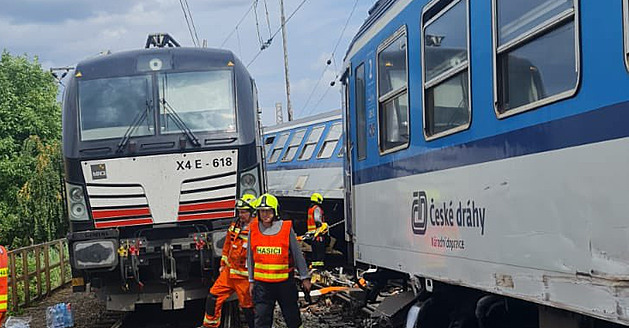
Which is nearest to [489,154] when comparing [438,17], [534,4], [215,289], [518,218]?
[518,218]

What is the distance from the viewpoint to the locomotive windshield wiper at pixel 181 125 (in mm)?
9383

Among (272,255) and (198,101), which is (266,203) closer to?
(272,255)

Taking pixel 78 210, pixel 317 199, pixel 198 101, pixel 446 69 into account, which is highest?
pixel 198 101

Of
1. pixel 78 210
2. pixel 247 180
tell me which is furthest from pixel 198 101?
pixel 78 210

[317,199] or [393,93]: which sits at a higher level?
[393,93]

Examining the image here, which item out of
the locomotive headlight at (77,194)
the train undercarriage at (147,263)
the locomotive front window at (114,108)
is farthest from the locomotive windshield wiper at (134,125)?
the train undercarriage at (147,263)

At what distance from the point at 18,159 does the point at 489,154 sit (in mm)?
31171

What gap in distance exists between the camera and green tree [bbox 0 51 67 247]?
28719 millimetres

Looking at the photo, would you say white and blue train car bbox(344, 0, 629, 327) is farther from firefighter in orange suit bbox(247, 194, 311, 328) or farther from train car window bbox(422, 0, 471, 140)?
firefighter in orange suit bbox(247, 194, 311, 328)

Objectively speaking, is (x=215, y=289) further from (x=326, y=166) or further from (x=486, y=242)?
(x=326, y=166)

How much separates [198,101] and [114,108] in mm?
1003

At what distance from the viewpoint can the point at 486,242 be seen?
4.54m

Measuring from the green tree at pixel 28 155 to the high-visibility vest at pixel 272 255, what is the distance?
757 inches

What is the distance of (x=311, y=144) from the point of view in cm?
1928
